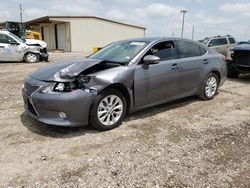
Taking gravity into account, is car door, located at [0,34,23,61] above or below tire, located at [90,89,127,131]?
above

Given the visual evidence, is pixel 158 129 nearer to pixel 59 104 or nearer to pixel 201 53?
pixel 59 104

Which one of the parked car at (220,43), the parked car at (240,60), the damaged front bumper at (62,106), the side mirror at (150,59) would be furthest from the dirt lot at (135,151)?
the parked car at (220,43)

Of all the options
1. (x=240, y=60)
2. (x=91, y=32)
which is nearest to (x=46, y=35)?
(x=91, y=32)

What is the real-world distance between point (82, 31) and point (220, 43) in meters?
17.9

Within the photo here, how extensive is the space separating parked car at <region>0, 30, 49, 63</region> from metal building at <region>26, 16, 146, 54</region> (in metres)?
13.9

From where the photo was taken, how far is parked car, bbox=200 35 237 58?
15.3 metres

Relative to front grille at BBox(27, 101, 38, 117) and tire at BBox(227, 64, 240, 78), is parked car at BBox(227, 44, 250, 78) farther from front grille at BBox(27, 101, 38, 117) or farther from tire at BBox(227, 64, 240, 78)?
front grille at BBox(27, 101, 38, 117)

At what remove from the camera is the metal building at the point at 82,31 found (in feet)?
96.3

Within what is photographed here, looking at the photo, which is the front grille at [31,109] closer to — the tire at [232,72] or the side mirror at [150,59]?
the side mirror at [150,59]

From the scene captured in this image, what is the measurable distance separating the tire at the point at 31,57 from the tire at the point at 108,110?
1145 cm

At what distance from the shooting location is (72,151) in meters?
3.86

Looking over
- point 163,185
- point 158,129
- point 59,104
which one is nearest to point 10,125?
point 59,104

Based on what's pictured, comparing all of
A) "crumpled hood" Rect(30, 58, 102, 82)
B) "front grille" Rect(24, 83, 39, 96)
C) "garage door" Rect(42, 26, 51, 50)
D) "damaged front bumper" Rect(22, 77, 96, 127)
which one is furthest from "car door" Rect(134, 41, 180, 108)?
"garage door" Rect(42, 26, 51, 50)

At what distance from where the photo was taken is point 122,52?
5336mm
